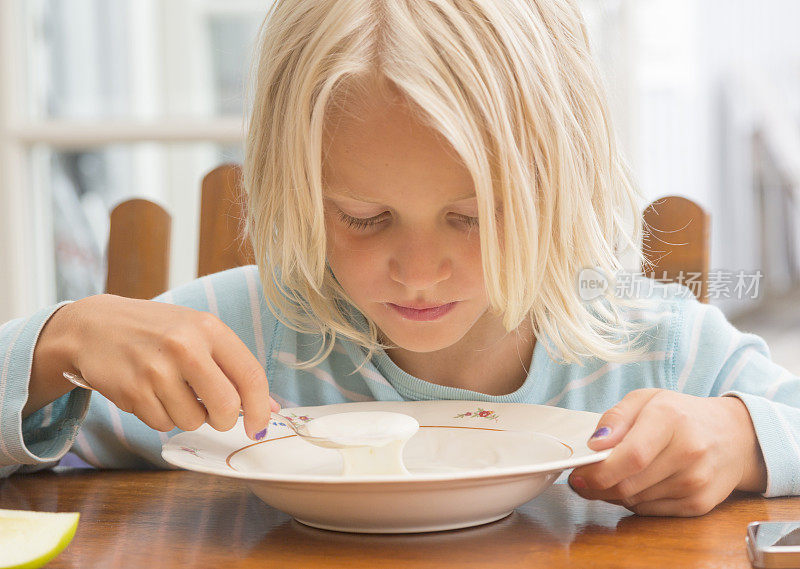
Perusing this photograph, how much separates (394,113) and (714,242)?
4182mm

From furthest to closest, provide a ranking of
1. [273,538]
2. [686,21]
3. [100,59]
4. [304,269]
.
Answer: [686,21]
[100,59]
[304,269]
[273,538]

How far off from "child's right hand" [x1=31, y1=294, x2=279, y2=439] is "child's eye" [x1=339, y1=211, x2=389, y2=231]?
153 mm

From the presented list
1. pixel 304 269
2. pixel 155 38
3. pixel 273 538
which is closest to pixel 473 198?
pixel 304 269

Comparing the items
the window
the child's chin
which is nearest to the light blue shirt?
the child's chin

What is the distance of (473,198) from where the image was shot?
68 cm

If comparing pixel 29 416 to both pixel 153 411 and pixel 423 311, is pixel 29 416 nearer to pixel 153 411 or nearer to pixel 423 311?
pixel 153 411

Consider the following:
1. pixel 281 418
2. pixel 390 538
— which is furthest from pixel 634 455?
pixel 281 418

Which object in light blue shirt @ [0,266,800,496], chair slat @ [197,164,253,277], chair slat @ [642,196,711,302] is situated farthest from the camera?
chair slat @ [197,164,253,277]

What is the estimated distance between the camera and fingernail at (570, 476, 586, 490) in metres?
0.59

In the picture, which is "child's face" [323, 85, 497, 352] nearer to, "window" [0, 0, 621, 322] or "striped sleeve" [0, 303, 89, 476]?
"striped sleeve" [0, 303, 89, 476]

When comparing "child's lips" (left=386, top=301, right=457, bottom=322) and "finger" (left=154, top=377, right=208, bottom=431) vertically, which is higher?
"child's lips" (left=386, top=301, right=457, bottom=322)

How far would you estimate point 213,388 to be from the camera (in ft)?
2.06

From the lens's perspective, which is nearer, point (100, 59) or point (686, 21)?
point (100, 59)

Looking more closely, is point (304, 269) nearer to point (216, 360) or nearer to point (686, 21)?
point (216, 360)
